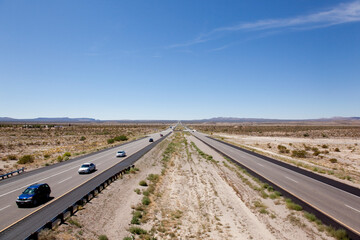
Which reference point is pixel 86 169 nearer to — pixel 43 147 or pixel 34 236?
pixel 34 236

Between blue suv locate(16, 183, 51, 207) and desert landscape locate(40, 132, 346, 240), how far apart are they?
389 cm

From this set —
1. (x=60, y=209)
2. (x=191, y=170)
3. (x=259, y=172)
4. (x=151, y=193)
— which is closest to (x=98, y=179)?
(x=151, y=193)

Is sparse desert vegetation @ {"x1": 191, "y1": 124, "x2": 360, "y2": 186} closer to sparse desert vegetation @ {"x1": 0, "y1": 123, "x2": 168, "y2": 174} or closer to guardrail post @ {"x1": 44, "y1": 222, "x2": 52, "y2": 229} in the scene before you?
guardrail post @ {"x1": 44, "y1": 222, "x2": 52, "y2": 229}

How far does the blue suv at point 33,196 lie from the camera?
16.3m

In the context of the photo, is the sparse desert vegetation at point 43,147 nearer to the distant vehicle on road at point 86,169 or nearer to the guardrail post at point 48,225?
the distant vehicle on road at point 86,169

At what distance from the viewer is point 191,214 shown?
1697 centimetres

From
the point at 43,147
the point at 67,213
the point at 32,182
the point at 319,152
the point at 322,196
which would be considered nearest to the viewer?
the point at 67,213

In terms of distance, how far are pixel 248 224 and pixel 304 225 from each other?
3579 millimetres

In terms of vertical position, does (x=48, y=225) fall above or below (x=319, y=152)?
above

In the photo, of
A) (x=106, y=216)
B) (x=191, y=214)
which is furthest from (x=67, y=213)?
(x=191, y=214)

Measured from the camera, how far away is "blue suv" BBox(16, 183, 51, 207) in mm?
16312

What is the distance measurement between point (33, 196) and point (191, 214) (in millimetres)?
12175

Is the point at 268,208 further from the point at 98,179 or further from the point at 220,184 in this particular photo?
the point at 98,179

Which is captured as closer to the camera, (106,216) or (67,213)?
(67,213)
